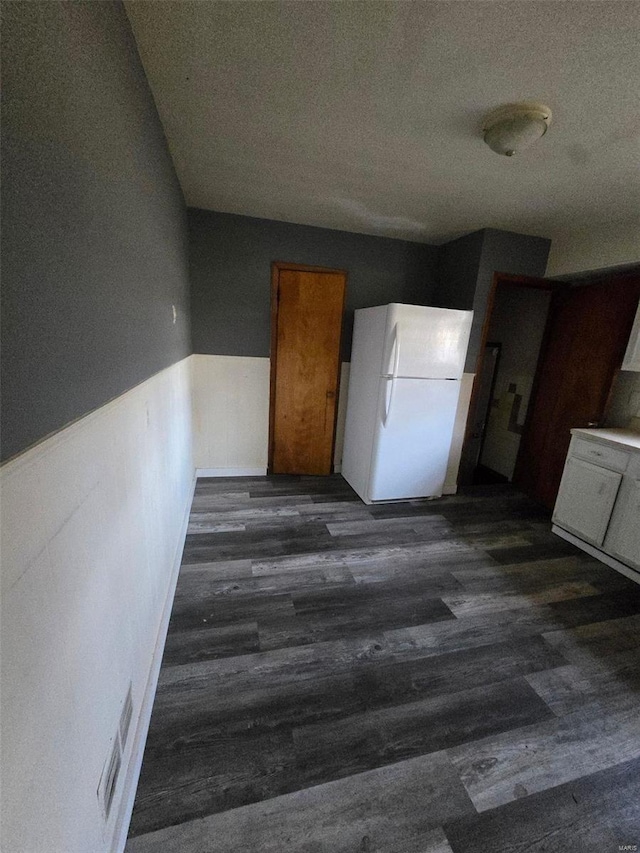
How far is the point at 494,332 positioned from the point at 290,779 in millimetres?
4336

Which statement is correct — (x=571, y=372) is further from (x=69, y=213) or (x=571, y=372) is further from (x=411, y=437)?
(x=69, y=213)

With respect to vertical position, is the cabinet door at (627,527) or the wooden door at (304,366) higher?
the wooden door at (304,366)

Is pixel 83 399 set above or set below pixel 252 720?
above

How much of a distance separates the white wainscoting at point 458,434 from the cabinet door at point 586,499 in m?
0.85

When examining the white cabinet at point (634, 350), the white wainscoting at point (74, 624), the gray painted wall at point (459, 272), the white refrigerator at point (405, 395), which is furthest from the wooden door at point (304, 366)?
the white cabinet at point (634, 350)

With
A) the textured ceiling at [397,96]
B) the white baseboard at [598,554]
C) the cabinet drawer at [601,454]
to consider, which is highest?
the textured ceiling at [397,96]

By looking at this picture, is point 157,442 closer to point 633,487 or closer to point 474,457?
point 633,487

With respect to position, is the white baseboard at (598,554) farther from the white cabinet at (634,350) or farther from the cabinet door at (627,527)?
the white cabinet at (634,350)

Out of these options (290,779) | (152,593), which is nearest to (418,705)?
(290,779)

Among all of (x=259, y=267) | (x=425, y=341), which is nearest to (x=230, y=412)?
(x=259, y=267)

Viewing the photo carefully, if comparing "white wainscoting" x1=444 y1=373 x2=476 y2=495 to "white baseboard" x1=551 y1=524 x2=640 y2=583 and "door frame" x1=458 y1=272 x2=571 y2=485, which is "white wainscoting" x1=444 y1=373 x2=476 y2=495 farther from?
"white baseboard" x1=551 y1=524 x2=640 y2=583

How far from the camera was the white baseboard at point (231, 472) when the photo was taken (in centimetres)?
335

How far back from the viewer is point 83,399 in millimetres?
765

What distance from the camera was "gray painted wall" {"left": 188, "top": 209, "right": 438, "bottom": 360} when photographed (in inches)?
113
